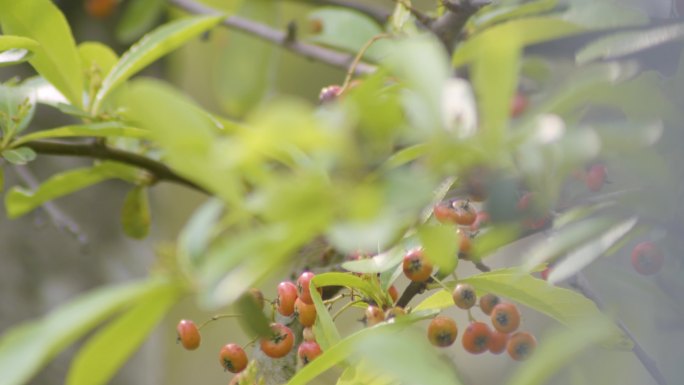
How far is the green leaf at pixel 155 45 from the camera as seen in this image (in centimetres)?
76

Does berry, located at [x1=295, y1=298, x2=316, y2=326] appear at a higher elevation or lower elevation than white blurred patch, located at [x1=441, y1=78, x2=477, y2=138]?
lower

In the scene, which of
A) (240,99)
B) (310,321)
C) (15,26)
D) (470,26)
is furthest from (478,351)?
(240,99)

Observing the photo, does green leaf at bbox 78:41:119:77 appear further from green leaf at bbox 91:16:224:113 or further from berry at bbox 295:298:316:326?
berry at bbox 295:298:316:326

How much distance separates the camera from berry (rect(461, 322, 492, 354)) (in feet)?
2.77

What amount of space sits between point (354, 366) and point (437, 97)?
0.32 metres

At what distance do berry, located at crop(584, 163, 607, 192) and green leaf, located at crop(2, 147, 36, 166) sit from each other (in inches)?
18.0

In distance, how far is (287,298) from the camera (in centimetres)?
76

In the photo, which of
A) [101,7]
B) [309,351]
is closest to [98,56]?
[309,351]

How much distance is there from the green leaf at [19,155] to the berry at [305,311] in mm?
268

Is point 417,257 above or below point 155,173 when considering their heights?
above

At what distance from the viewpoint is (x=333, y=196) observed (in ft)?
1.13

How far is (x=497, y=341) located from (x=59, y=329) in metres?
0.56

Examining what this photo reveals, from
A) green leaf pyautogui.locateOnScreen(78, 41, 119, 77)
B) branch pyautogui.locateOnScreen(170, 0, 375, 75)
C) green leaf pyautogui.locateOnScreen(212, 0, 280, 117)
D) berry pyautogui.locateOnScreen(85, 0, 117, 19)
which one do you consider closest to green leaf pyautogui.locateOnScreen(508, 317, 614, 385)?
green leaf pyautogui.locateOnScreen(78, 41, 119, 77)

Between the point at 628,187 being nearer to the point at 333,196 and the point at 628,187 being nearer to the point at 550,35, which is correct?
the point at 333,196
